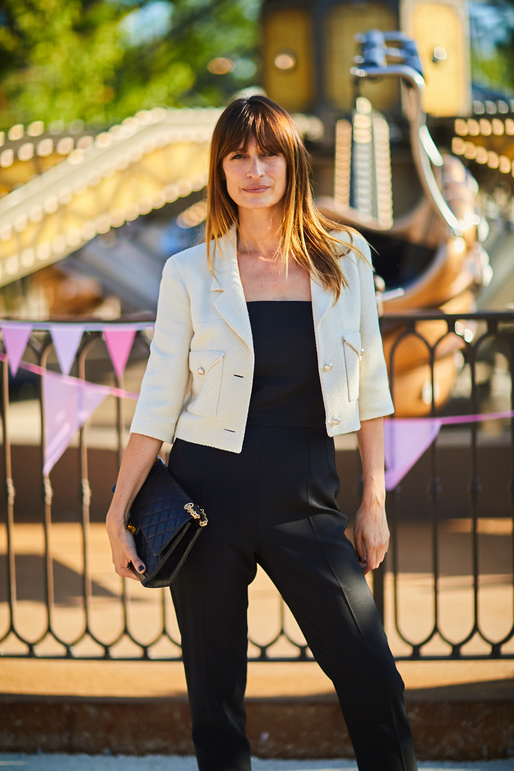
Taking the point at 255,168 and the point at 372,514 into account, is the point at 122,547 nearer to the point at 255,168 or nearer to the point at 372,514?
the point at 372,514

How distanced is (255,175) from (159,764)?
242 centimetres

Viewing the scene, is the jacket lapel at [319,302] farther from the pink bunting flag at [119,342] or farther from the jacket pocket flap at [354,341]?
the pink bunting flag at [119,342]

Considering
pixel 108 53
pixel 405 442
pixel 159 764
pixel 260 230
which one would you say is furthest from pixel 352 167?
pixel 108 53

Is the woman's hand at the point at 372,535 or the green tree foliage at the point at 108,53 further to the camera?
the green tree foliage at the point at 108,53

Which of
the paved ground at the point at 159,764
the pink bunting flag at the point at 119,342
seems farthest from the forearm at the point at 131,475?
the paved ground at the point at 159,764

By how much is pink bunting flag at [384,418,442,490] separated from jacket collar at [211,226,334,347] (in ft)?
5.31

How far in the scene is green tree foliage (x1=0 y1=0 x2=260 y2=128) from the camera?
728 inches

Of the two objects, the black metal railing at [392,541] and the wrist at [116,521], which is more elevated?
the wrist at [116,521]

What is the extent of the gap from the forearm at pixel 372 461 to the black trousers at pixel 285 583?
0.11 metres

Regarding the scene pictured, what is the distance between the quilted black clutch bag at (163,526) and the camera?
2.15m

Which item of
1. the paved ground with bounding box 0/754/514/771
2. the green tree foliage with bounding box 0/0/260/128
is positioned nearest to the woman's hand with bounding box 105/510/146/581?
the paved ground with bounding box 0/754/514/771

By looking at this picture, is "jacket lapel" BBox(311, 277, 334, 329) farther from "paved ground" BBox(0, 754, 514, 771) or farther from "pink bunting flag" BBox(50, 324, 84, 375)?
"paved ground" BBox(0, 754, 514, 771)

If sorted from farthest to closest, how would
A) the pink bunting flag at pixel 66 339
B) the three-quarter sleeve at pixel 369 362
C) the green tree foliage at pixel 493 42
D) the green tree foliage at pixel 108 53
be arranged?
1. the green tree foliage at pixel 493 42
2. the green tree foliage at pixel 108 53
3. the pink bunting flag at pixel 66 339
4. the three-quarter sleeve at pixel 369 362

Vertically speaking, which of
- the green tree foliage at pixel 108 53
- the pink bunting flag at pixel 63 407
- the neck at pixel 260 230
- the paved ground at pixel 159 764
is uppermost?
the green tree foliage at pixel 108 53
